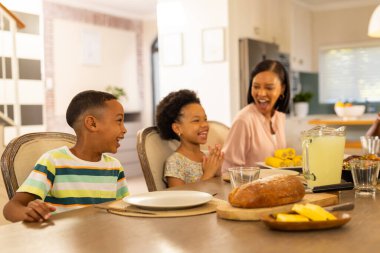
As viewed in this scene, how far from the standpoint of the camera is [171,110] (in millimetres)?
2279

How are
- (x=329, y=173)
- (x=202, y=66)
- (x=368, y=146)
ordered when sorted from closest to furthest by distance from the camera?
(x=329, y=173), (x=368, y=146), (x=202, y=66)

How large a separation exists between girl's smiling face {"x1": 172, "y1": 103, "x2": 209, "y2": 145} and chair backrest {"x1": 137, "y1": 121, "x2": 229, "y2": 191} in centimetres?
8

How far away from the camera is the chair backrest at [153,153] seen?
6.51 ft

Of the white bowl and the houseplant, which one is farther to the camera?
the houseplant

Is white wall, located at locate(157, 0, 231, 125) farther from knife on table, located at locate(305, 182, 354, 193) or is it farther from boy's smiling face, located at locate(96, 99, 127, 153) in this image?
knife on table, located at locate(305, 182, 354, 193)

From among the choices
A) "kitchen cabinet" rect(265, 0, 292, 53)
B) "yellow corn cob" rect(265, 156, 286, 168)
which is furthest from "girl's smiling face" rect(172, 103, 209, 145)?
"kitchen cabinet" rect(265, 0, 292, 53)

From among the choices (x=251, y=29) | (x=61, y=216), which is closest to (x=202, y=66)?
(x=251, y=29)

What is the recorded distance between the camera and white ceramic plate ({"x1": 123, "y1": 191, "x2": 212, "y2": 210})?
121 cm

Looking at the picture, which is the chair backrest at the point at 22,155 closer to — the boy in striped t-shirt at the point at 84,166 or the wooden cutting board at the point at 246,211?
the boy in striped t-shirt at the point at 84,166

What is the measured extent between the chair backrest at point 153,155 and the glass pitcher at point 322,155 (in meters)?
0.71

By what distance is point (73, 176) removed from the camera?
1653 mm

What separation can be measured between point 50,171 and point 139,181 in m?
6.13

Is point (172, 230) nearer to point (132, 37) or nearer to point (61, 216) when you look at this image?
point (61, 216)

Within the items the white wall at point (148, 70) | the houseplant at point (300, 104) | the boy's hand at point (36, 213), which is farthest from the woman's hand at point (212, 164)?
the white wall at point (148, 70)
